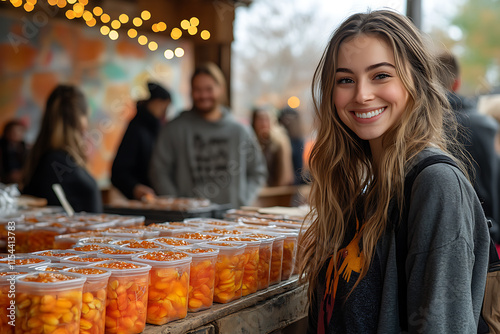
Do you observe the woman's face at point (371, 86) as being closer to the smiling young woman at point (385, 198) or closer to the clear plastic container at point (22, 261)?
the smiling young woman at point (385, 198)

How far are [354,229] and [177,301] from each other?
56 centimetres

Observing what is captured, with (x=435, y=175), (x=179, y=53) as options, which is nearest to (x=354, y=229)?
(x=435, y=175)

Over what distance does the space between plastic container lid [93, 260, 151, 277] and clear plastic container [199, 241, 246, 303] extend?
11.2 inches

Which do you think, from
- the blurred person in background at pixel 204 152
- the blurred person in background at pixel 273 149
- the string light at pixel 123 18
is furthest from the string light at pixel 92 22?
the blurred person in background at pixel 204 152

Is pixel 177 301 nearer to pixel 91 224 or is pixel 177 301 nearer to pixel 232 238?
pixel 232 238

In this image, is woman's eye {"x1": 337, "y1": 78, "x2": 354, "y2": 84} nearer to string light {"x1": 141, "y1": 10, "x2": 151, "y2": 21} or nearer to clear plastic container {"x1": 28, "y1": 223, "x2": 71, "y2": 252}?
clear plastic container {"x1": 28, "y1": 223, "x2": 71, "y2": 252}

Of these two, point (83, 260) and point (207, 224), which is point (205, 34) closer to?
point (207, 224)

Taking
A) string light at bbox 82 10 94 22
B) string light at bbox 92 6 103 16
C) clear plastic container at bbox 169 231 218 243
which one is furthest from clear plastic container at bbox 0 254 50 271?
string light at bbox 82 10 94 22

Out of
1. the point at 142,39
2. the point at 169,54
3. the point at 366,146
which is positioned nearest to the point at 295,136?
the point at 169,54

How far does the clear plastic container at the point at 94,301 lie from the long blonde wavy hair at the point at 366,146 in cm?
64

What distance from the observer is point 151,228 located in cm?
199

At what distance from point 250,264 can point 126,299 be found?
496 millimetres

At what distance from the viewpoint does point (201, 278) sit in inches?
59.9

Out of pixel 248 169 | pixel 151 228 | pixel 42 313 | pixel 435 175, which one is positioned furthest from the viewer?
pixel 248 169
